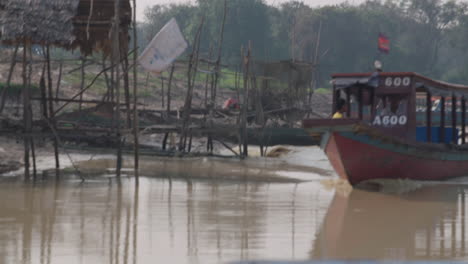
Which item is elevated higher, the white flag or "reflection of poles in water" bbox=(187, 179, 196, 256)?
the white flag

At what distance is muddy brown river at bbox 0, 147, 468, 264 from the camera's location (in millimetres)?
7473

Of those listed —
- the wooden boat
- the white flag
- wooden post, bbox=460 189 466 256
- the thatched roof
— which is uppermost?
the thatched roof

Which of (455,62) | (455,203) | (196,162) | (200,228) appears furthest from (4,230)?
(455,62)

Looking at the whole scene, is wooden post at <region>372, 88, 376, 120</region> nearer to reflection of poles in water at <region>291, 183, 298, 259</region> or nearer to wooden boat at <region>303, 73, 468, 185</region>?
wooden boat at <region>303, 73, 468, 185</region>

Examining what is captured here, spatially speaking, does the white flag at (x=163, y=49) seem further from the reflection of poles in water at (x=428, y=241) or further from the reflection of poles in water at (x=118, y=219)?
the reflection of poles in water at (x=428, y=241)

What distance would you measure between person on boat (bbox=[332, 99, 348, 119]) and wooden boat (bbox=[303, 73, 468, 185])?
13 centimetres

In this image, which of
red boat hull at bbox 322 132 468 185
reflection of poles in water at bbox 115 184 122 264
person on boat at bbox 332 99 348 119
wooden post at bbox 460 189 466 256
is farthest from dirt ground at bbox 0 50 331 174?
wooden post at bbox 460 189 466 256

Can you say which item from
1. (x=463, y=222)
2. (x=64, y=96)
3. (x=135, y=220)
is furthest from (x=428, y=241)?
(x=64, y=96)

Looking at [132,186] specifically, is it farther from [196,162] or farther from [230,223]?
[196,162]

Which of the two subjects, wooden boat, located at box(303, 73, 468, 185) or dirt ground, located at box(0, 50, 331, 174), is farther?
dirt ground, located at box(0, 50, 331, 174)

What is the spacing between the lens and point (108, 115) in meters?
18.5

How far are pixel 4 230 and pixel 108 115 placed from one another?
10245mm

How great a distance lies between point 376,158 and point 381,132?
0.58 metres

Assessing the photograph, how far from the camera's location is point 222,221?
30.4 feet
